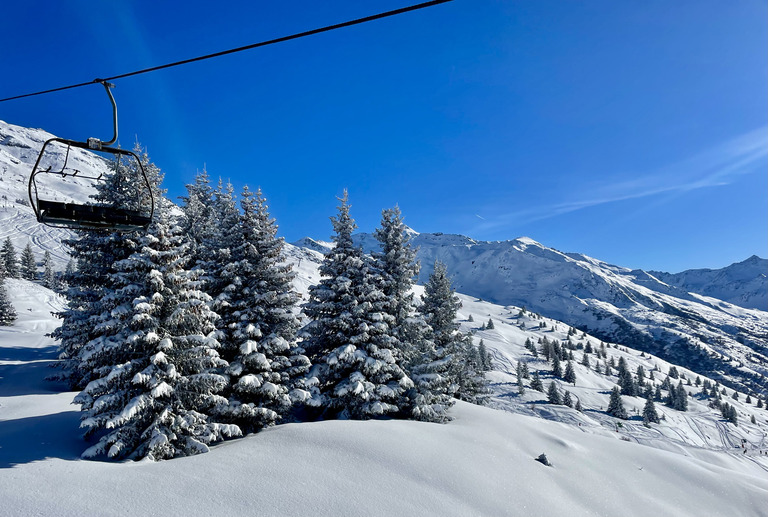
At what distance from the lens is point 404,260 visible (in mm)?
23984

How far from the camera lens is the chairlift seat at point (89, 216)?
6922 mm

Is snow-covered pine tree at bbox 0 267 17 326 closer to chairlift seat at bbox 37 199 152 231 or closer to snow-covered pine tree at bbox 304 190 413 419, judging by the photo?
snow-covered pine tree at bbox 304 190 413 419

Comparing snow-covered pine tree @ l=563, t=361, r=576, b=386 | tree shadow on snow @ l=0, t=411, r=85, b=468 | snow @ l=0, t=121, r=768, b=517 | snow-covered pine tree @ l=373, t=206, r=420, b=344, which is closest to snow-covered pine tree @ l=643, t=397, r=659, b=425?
snow-covered pine tree @ l=563, t=361, r=576, b=386

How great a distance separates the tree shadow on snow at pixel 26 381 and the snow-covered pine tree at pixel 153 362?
423 inches

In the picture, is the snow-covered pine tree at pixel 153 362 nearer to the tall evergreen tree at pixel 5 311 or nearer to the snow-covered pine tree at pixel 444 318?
the snow-covered pine tree at pixel 444 318

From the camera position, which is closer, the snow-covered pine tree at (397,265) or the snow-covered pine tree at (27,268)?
the snow-covered pine tree at (397,265)

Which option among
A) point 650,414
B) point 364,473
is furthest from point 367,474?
point 650,414

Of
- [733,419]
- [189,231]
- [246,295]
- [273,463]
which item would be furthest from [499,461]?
[733,419]

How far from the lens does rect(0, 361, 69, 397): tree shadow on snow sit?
2093 cm

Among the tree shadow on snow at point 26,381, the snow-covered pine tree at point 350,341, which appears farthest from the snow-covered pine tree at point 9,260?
the snow-covered pine tree at point 350,341

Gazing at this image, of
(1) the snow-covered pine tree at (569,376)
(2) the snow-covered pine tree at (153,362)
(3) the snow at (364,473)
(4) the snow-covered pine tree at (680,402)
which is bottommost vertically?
(4) the snow-covered pine tree at (680,402)

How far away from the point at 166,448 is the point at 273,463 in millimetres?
4066

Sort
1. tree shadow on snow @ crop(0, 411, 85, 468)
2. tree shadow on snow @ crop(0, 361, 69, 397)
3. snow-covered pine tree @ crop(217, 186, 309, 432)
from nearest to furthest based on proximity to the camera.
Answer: tree shadow on snow @ crop(0, 411, 85, 468), snow-covered pine tree @ crop(217, 186, 309, 432), tree shadow on snow @ crop(0, 361, 69, 397)

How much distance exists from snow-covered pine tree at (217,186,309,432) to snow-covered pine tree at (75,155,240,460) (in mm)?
1526
